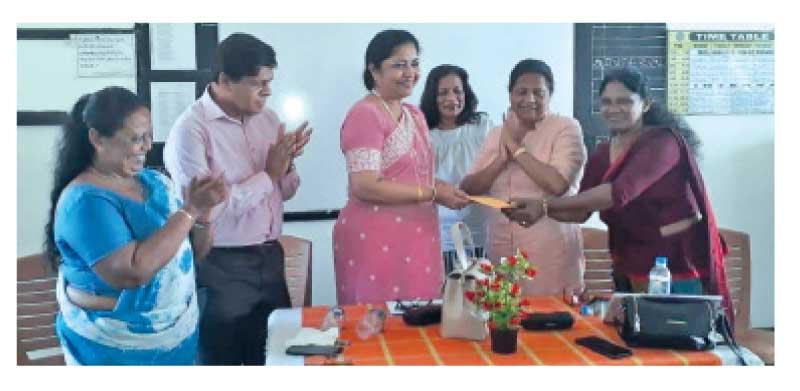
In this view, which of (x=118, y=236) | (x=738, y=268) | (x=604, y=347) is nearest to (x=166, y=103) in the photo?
(x=118, y=236)

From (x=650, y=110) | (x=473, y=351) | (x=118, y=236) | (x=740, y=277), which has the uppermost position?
(x=650, y=110)

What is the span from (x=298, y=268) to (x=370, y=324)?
423 mm

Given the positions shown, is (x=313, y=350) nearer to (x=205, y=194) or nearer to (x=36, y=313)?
(x=205, y=194)

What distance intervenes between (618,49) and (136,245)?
1602 mm

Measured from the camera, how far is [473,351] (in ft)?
6.57

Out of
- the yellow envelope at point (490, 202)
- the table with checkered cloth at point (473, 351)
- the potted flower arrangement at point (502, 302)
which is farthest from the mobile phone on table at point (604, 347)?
the yellow envelope at point (490, 202)

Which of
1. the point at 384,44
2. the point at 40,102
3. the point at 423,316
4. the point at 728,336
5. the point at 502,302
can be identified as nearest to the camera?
the point at 502,302

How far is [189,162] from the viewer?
2.31 meters

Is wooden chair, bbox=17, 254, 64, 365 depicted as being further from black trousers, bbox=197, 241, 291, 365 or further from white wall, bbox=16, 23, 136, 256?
black trousers, bbox=197, 241, 291, 365

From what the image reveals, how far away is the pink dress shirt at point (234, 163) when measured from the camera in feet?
7.57

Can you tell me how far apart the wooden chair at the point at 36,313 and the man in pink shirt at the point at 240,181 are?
43cm

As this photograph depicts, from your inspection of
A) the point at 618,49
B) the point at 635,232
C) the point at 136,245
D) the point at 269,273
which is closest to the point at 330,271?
the point at 269,273

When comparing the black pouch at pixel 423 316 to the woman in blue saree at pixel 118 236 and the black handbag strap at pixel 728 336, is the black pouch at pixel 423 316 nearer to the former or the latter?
the woman in blue saree at pixel 118 236
